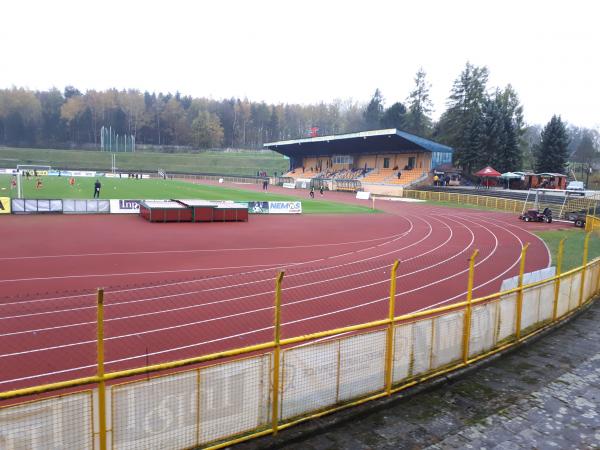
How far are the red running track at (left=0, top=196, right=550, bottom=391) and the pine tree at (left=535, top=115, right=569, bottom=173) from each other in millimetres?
41959

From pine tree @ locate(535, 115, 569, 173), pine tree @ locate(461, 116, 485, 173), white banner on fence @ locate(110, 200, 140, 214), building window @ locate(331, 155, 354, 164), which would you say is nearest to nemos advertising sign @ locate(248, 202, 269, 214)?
white banner on fence @ locate(110, 200, 140, 214)

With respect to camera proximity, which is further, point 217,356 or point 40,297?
point 40,297

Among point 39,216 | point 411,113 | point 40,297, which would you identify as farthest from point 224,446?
point 411,113

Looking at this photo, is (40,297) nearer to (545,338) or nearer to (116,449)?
(116,449)

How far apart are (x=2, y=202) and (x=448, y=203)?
Result: 144ft

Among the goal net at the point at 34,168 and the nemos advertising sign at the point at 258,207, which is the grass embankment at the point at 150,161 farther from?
the nemos advertising sign at the point at 258,207

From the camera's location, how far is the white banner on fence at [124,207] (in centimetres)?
3278

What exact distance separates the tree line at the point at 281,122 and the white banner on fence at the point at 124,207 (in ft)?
180

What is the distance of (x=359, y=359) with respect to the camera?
6863 millimetres

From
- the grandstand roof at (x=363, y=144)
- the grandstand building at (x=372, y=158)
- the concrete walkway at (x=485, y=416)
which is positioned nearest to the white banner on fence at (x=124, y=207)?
the concrete walkway at (x=485, y=416)

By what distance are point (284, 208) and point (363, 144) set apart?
124ft

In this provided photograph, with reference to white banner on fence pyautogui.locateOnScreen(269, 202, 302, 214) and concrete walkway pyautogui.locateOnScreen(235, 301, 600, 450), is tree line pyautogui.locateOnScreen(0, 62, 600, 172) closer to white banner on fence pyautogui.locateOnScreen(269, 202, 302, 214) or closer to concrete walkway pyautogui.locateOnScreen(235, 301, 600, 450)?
white banner on fence pyautogui.locateOnScreen(269, 202, 302, 214)

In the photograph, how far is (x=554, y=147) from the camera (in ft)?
212

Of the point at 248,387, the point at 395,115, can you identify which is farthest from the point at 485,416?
the point at 395,115
